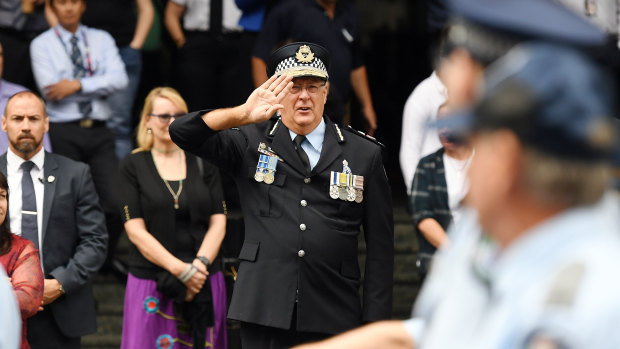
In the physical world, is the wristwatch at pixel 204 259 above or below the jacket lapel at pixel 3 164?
below

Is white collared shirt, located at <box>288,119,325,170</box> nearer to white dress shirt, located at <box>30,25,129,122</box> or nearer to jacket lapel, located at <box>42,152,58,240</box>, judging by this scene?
jacket lapel, located at <box>42,152,58,240</box>

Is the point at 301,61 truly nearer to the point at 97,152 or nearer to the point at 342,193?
the point at 342,193

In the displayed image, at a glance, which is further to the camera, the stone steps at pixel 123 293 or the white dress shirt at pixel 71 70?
the stone steps at pixel 123 293

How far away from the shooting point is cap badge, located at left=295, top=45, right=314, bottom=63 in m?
4.91

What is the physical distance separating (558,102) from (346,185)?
3185mm

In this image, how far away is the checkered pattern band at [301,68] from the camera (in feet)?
15.8

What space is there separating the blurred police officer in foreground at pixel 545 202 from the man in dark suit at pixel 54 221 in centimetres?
425

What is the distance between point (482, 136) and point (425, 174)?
4.20 metres

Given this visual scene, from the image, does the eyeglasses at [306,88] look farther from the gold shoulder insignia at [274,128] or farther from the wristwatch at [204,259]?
the wristwatch at [204,259]

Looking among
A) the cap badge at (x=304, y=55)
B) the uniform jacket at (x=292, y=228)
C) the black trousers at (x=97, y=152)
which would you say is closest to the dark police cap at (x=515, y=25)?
the uniform jacket at (x=292, y=228)

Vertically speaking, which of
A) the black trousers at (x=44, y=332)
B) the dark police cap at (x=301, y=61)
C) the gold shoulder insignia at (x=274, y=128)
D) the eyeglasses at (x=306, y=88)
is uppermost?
the dark police cap at (x=301, y=61)

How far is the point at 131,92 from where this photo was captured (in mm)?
8039

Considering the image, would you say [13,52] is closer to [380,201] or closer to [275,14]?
[275,14]

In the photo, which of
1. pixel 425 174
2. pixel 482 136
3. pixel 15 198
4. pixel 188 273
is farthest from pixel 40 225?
pixel 482 136
